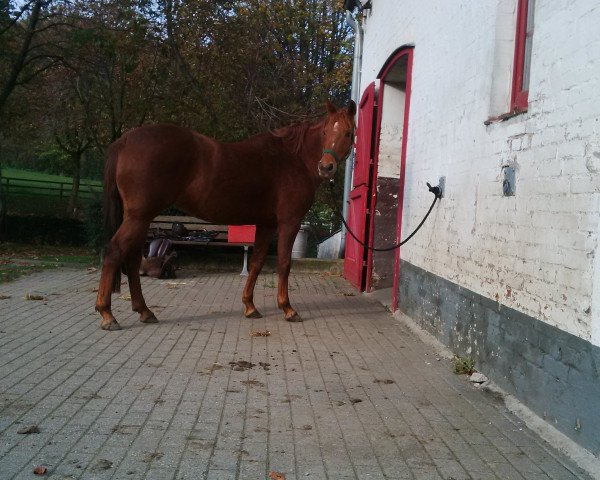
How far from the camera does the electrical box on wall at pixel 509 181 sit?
→ 14.8ft

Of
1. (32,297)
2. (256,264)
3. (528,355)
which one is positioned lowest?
(32,297)

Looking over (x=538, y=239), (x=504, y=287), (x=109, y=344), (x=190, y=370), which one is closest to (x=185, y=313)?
(x=109, y=344)

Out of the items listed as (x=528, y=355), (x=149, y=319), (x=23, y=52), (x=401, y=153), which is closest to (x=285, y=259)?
(x=149, y=319)

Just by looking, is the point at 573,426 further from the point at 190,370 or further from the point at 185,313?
the point at 185,313

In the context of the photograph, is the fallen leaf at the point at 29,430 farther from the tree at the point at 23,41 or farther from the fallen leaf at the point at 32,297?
the tree at the point at 23,41

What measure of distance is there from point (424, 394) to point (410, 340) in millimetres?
1939

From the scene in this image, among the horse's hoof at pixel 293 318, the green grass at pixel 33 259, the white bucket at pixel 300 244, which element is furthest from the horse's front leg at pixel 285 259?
the white bucket at pixel 300 244

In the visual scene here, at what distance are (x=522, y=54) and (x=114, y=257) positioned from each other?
13.9 ft

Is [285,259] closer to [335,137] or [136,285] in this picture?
[335,137]

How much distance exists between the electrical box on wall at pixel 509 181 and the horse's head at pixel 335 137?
7.82ft

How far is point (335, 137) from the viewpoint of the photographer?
685 centimetres

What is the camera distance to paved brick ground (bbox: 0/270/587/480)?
3.28m

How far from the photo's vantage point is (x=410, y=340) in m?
6.56

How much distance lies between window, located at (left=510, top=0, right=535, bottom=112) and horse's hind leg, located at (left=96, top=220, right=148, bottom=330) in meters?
3.78
